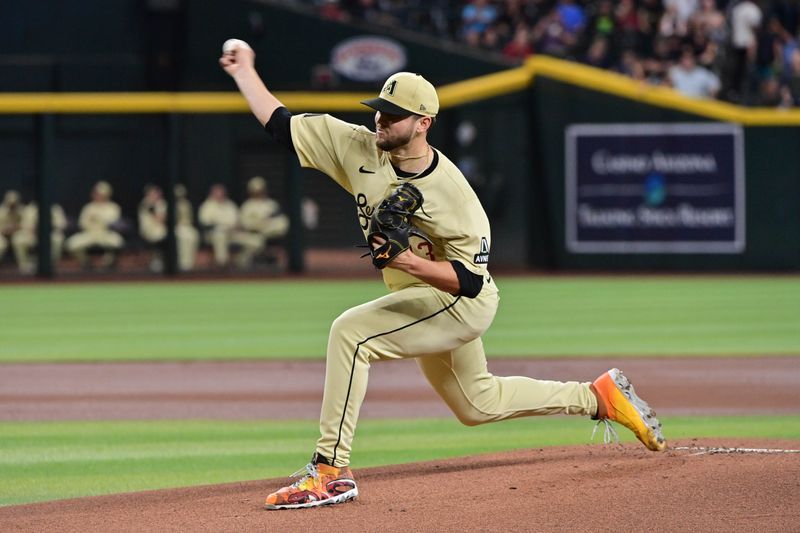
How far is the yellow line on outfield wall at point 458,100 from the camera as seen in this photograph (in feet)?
71.0

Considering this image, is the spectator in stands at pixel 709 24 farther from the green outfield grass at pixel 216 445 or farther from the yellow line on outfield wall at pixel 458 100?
the green outfield grass at pixel 216 445

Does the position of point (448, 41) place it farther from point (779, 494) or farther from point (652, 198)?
point (779, 494)

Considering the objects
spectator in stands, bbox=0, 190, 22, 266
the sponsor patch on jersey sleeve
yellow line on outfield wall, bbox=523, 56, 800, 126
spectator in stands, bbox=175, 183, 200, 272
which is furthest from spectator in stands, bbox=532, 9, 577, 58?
the sponsor patch on jersey sleeve

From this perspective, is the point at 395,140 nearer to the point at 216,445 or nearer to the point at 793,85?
the point at 216,445

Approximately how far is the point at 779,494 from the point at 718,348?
6863mm

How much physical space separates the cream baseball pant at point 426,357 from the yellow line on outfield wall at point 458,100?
51.1 ft

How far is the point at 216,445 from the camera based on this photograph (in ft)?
25.2

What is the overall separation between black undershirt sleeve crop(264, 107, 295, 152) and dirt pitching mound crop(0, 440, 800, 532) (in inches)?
63.0

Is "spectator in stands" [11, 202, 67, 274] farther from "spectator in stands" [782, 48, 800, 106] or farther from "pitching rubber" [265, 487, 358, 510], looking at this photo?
"pitching rubber" [265, 487, 358, 510]

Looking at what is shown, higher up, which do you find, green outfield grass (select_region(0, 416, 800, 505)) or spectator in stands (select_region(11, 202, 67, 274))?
spectator in stands (select_region(11, 202, 67, 274))

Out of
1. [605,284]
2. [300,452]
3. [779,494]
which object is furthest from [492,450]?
[605,284]

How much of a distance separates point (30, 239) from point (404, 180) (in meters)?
17.0

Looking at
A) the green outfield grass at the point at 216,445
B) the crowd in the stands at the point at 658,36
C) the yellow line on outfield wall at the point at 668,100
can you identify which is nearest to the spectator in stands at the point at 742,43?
the crowd in the stands at the point at 658,36

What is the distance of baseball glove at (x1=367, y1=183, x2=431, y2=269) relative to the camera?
5.46m
